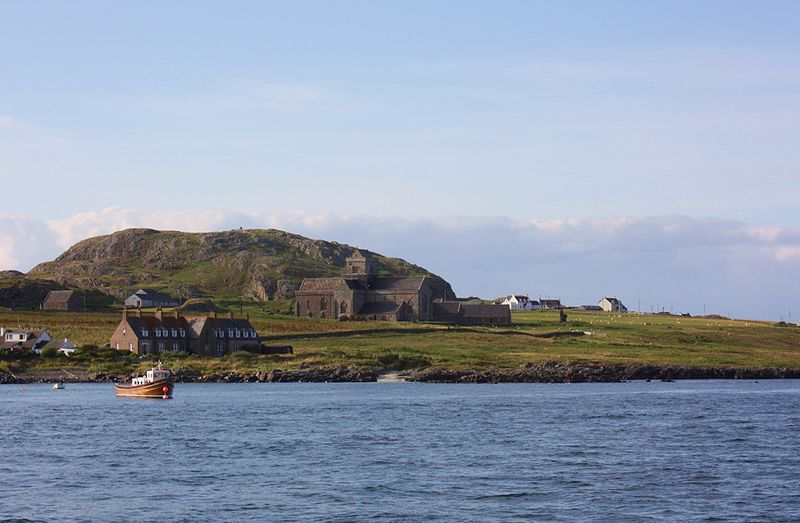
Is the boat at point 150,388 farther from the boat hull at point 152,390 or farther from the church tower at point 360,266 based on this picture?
the church tower at point 360,266

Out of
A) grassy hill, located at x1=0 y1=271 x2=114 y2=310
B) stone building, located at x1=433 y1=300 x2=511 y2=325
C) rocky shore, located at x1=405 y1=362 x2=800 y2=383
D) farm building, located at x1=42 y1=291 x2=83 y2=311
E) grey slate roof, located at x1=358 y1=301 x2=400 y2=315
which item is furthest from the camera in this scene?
grassy hill, located at x1=0 y1=271 x2=114 y2=310

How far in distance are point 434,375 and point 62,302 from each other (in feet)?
300

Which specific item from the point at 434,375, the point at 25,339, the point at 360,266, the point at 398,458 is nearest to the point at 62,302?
the point at 360,266

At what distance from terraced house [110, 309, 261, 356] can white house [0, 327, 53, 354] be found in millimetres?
9416

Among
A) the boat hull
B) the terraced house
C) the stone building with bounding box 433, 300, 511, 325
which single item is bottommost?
the boat hull

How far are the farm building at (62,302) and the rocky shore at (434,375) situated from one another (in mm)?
68852

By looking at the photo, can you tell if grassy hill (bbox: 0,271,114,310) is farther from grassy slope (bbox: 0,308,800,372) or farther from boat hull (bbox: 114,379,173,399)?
boat hull (bbox: 114,379,173,399)

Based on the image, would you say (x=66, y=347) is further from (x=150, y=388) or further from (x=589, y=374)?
(x=589, y=374)

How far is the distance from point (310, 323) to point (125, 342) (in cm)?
4568

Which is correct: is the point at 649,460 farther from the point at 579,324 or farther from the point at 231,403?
the point at 579,324

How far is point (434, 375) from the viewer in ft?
359

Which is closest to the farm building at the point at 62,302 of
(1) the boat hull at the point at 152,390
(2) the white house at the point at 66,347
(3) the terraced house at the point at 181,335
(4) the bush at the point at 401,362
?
(2) the white house at the point at 66,347

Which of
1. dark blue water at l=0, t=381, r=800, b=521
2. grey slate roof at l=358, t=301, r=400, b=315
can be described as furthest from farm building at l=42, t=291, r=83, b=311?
dark blue water at l=0, t=381, r=800, b=521

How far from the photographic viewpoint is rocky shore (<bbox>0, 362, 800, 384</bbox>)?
354 ft
